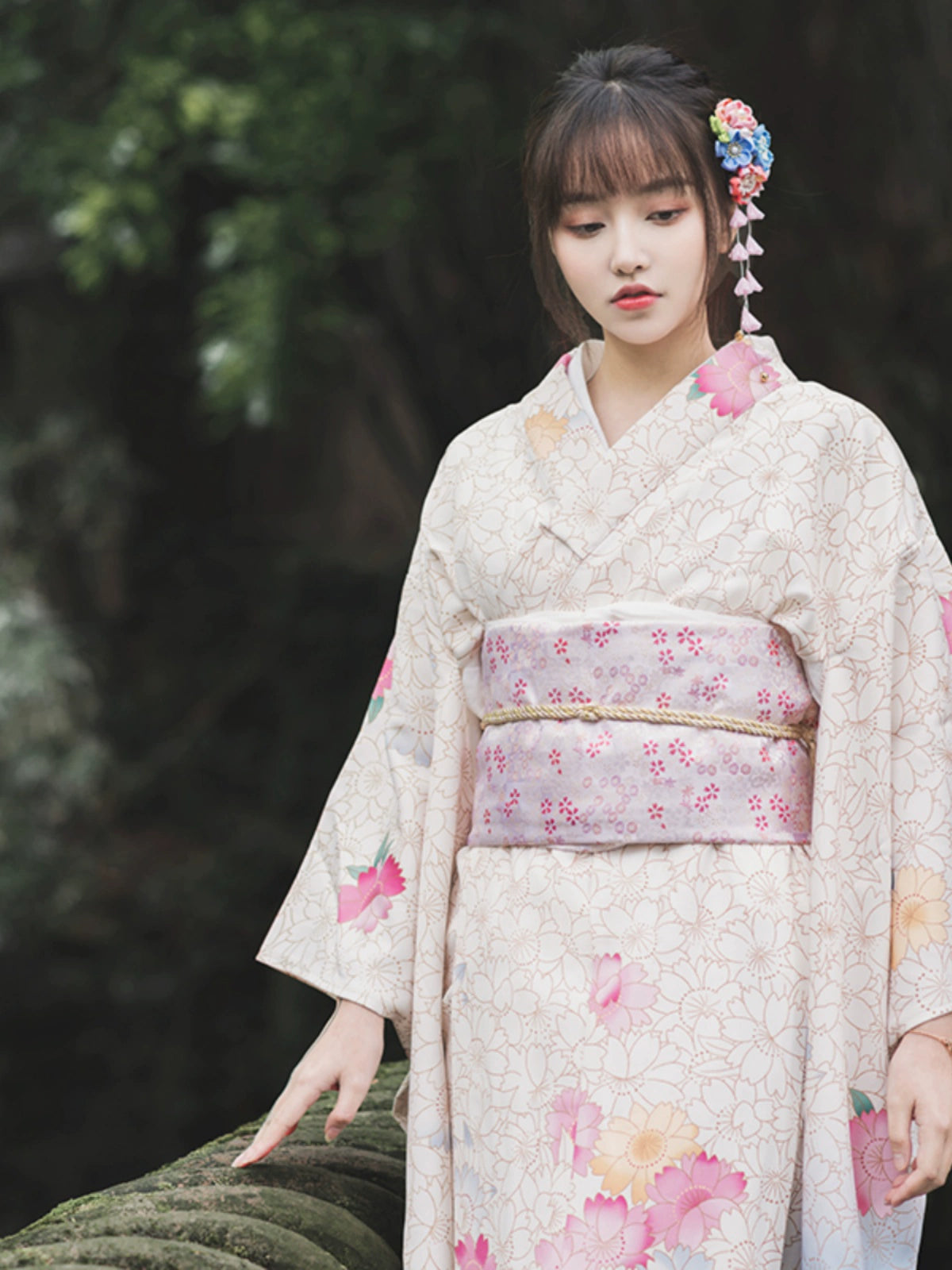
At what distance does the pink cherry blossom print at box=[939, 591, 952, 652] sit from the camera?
5.02 ft

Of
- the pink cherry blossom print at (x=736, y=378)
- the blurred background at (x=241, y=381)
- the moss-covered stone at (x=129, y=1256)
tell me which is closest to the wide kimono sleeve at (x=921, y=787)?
the pink cherry blossom print at (x=736, y=378)

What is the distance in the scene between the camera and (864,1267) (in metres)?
1.46

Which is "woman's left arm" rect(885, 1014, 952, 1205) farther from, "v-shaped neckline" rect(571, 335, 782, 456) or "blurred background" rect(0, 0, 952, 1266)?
"blurred background" rect(0, 0, 952, 1266)

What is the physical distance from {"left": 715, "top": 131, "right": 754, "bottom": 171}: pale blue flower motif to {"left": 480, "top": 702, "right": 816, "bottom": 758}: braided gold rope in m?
0.53

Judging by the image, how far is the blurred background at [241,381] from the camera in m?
3.54

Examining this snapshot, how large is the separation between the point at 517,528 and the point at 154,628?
12.3 feet

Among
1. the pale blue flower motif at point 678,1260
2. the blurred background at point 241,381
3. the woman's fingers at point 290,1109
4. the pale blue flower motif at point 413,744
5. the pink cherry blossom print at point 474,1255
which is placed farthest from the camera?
the blurred background at point 241,381

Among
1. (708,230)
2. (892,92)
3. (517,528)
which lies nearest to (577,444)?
(517,528)

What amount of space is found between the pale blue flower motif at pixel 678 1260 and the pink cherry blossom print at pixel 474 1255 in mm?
160

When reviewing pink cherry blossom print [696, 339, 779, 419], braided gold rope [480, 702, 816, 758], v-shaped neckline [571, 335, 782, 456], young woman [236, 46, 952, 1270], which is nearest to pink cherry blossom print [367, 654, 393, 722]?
young woman [236, 46, 952, 1270]

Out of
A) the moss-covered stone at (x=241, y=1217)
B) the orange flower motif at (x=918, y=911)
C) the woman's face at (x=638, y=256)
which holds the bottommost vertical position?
the moss-covered stone at (x=241, y=1217)

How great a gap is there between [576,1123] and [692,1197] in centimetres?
11

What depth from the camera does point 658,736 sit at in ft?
4.80

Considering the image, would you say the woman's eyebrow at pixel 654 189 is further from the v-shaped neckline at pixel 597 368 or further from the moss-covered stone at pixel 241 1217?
the moss-covered stone at pixel 241 1217
